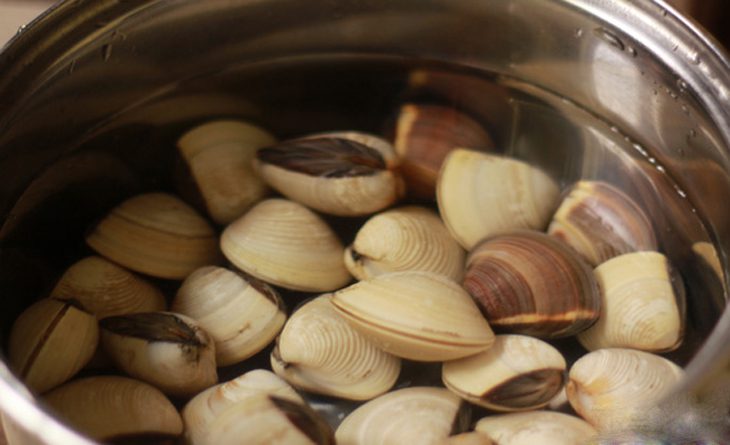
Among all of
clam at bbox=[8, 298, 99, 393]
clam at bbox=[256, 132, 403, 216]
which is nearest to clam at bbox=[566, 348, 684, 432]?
clam at bbox=[256, 132, 403, 216]

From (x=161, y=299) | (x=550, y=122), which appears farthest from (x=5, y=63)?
(x=550, y=122)

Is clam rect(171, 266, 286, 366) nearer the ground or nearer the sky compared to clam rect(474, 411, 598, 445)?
nearer the sky

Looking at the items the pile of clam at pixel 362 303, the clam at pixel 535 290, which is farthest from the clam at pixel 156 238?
the clam at pixel 535 290

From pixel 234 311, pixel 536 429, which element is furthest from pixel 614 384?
pixel 234 311

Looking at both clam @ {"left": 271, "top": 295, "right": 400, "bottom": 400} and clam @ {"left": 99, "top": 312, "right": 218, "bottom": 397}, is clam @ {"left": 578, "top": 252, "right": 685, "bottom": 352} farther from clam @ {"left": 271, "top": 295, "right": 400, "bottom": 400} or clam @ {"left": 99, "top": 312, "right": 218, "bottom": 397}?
clam @ {"left": 99, "top": 312, "right": 218, "bottom": 397}

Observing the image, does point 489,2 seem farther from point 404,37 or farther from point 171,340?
point 171,340

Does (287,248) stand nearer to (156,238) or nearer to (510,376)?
(156,238)

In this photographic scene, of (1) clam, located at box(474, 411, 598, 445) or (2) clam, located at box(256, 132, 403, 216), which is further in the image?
(2) clam, located at box(256, 132, 403, 216)
